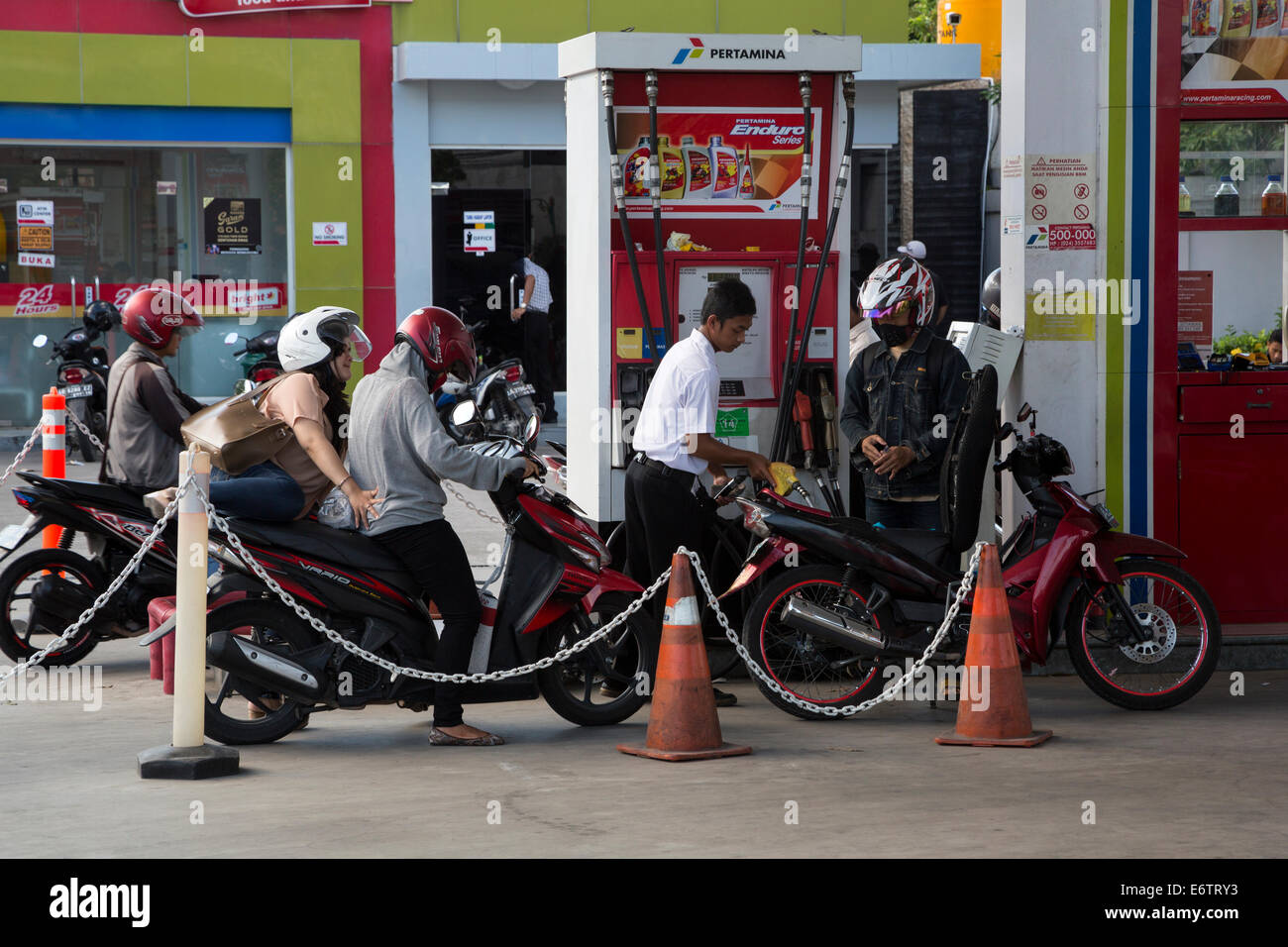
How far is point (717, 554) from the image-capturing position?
8.04m

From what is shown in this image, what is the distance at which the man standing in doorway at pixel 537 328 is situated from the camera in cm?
1942

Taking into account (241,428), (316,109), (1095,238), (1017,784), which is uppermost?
(316,109)

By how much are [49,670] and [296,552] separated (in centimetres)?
236

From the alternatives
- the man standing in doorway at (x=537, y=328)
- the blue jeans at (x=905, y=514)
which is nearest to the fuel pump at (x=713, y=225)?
the blue jeans at (x=905, y=514)

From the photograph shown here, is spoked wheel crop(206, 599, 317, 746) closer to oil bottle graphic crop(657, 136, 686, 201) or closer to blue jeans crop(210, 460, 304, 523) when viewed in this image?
blue jeans crop(210, 460, 304, 523)

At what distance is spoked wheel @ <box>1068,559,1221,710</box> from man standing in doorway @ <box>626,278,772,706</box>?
5.13ft

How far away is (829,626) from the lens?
281 inches

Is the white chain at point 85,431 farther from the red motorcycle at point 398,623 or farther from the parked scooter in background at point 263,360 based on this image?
the red motorcycle at point 398,623

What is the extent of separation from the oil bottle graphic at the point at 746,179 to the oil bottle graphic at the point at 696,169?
0.17 metres

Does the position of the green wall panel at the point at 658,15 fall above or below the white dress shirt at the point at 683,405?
above

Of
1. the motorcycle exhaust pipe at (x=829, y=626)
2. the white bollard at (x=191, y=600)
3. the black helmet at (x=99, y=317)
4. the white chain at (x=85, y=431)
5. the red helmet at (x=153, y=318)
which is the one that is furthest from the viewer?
the black helmet at (x=99, y=317)

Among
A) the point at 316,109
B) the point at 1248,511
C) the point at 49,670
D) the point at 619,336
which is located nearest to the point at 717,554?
the point at 619,336

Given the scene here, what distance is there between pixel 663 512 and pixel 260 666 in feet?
6.41
